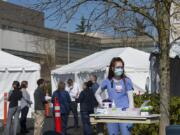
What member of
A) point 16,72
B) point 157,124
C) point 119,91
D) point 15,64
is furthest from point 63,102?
point 15,64

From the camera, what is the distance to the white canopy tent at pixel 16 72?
25.3m

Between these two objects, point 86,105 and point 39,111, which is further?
point 86,105

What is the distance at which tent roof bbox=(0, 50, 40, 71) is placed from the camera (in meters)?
25.2

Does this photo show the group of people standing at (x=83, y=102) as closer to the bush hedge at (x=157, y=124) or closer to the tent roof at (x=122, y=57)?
the bush hedge at (x=157, y=124)

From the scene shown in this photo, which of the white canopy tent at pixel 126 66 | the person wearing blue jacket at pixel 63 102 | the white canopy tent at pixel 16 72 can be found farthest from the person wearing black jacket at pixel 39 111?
the white canopy tent at pixel 126 66

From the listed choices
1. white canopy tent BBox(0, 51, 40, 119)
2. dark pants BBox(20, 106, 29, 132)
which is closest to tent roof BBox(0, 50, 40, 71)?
white canopy tent BBox(0, 51, 40, 119)

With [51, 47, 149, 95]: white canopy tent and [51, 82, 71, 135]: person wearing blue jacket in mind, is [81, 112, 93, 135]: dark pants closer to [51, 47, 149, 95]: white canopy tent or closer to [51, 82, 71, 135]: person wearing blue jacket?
[51, 82, 71, 135]: person wearing blue jacket

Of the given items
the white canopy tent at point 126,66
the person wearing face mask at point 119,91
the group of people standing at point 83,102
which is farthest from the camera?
the white canopy tent at point 126,66

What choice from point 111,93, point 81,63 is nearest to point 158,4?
point 111,93

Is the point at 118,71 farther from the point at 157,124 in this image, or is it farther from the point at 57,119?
the point at 57,119

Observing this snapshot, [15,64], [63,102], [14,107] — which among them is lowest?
[14,107]

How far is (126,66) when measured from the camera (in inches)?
1028

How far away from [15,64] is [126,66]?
534 centimetres

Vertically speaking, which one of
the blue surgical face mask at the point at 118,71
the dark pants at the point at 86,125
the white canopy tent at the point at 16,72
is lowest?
the dark pants at the point at 86,125
